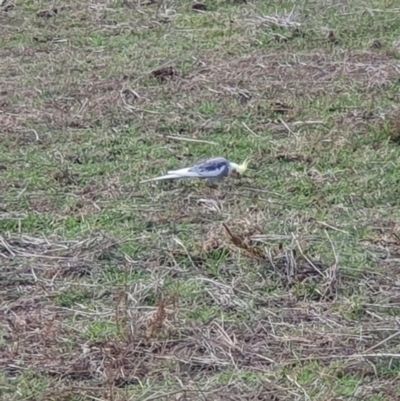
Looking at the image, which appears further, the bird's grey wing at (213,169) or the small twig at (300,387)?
the bird's grey wing at (213,169)

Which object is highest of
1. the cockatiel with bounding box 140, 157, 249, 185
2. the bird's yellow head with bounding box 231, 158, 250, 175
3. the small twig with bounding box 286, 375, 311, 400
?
the small twig with bounding box 286, 375, 311, 400

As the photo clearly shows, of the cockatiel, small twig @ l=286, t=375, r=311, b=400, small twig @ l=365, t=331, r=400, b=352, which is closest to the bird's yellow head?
the cockatiel

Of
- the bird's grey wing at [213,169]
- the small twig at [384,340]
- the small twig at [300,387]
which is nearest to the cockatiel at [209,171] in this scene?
the bird's grey wing at [213,169]

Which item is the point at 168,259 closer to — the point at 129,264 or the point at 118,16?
the point at 129,264

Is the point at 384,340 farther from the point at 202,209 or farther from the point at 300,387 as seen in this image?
the point at 202,209

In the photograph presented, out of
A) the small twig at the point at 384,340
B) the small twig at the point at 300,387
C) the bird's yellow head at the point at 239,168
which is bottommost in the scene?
the bird's yellow head at the point at 239,168

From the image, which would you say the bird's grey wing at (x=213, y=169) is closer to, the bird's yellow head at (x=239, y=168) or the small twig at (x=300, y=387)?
the bird's yellow head at (x=239, y=168)

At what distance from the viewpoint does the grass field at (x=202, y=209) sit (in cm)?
331

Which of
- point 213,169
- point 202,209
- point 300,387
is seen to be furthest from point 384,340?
point 213,169

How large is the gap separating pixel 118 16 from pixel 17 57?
1.05 meters

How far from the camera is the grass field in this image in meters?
3.31

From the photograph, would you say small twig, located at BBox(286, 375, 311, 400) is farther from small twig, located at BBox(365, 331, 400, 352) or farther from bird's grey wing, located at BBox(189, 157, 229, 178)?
bird's grey wing, located at BBox(189, 157, 229, 178)

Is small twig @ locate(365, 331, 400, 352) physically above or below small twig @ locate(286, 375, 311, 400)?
below

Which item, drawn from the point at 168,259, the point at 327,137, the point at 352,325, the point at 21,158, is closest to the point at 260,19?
the point at 327,137
